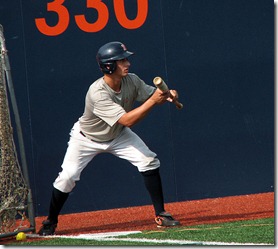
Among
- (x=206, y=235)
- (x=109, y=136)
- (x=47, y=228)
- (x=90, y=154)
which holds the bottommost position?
(x=47, y=228)

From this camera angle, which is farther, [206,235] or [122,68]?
[122,68]

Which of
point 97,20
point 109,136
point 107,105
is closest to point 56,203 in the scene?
point 109,136

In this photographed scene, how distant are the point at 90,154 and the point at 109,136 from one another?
25 centimetres

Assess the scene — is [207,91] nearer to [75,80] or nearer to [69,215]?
[75,80]

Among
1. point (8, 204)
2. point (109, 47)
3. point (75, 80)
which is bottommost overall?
point (8, 204)

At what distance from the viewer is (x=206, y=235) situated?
22.0ft

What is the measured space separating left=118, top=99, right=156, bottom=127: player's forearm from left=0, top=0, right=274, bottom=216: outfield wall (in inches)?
90.2

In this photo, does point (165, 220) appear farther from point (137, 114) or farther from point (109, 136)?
point (137, 114)

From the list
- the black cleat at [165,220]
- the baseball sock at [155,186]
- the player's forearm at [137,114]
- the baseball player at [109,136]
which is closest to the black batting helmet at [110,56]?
the baseball player at [109,136]

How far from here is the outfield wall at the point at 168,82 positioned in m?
9.30

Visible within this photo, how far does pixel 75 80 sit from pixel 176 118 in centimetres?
120

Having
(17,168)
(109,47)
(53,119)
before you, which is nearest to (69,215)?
(53,119)

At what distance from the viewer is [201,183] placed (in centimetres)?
960

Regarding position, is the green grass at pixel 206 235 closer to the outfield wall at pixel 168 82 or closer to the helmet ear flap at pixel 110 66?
the helmet ear flap at pixel 110 66
